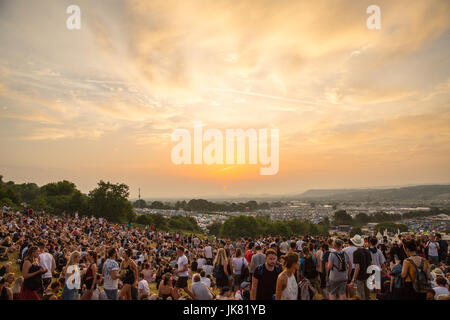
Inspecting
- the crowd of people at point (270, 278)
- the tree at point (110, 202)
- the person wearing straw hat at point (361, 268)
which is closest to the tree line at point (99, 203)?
the tree at point (110, 202)

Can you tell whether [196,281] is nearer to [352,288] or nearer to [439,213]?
[352,288]

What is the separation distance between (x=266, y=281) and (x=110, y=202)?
206 feet

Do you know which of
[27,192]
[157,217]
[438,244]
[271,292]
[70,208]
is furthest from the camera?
[27,192]

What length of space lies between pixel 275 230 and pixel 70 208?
204ft

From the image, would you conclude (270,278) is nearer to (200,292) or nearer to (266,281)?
(266,281)

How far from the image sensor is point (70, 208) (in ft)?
206

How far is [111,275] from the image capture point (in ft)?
21.2

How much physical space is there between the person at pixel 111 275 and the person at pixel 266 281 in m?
3.51

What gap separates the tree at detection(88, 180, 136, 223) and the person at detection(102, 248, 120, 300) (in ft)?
195

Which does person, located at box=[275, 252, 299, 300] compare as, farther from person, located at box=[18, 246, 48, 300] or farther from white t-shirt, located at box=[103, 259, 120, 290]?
person, located at box=[18, 246, 48, 300]

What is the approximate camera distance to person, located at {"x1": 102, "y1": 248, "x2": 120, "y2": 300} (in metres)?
6.46

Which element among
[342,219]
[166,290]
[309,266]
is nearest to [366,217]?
[342,219]

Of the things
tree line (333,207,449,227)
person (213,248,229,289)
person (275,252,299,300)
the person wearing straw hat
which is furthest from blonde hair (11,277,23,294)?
tree line (333,207,449,227)
